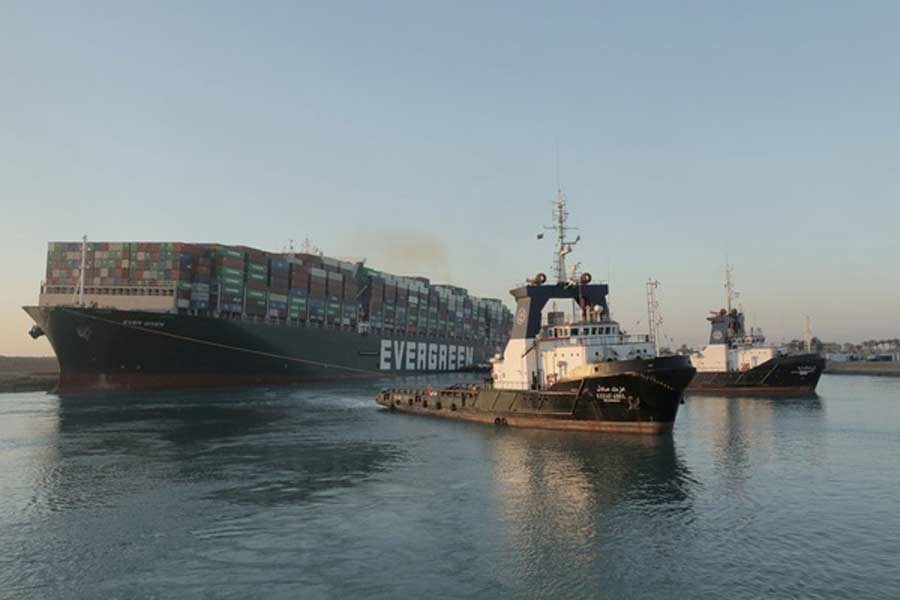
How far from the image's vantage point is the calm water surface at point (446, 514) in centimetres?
1224

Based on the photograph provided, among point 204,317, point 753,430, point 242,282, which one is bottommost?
point 753,430

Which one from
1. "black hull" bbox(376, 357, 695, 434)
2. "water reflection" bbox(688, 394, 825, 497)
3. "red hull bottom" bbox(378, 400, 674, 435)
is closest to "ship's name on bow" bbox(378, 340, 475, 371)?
"water reflection" bbox(688, 394, 825, 497)

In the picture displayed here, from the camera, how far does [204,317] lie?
6444 cm

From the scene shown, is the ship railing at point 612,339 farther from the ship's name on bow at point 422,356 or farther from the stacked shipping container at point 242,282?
the ship's name on bow at point 422,356

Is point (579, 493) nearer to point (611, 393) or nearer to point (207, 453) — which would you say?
point (611, 393)

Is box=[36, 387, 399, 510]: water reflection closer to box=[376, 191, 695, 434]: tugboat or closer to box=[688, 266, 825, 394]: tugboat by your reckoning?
box=[376, 191, 695, 434]: tugboat

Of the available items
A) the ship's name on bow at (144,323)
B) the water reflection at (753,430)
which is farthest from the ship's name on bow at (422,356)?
the water reflection at (753,430)

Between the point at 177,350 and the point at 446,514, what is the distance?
182 ft

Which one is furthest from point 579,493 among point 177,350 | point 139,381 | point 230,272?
point 230,272

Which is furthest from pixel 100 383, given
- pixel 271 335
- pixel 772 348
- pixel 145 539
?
pixel 772 348

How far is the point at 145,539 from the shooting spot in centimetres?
1488

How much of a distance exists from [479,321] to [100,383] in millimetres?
90868

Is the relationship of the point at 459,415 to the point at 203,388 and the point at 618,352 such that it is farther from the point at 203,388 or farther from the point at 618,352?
the point at 203,388

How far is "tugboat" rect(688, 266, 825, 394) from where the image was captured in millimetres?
64562
